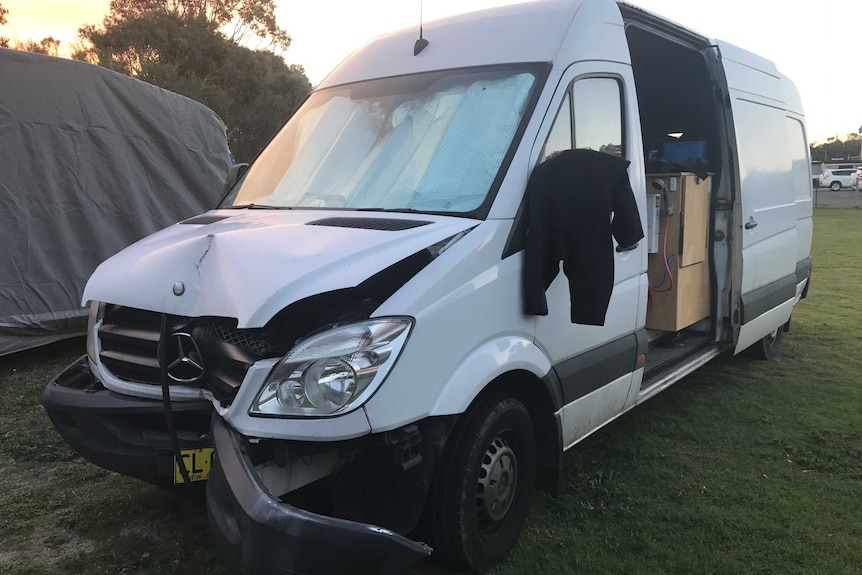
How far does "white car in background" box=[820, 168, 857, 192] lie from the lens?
131 ft

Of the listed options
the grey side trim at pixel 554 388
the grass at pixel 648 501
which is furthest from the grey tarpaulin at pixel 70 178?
the grey side trim at pixel 554 388

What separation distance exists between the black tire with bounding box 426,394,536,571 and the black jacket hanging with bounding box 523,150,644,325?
527 millimetres

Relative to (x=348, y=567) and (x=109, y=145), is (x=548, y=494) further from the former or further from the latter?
(x=109, y=145)

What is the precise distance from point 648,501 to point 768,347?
3.53 metres

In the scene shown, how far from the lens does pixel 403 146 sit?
133 inches

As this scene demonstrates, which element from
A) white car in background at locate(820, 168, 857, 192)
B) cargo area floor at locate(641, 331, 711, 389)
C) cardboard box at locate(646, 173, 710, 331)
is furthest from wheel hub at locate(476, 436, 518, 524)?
white car in background at locate(820, 168, 857, 192)

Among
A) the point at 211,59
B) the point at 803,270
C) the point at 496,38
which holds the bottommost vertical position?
the point at 803,270

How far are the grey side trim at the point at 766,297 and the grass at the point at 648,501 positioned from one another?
2.20 feet

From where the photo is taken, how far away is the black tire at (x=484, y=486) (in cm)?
276

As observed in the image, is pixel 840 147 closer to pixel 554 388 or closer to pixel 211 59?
pixel 211 59

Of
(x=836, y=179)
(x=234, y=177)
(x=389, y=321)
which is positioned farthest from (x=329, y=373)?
(x=836, y=179)

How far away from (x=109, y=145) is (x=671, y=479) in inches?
248

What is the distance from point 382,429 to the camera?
2.39 metres

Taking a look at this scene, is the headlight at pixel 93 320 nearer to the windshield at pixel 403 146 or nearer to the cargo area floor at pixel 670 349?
the windshield at pixel 403 146
